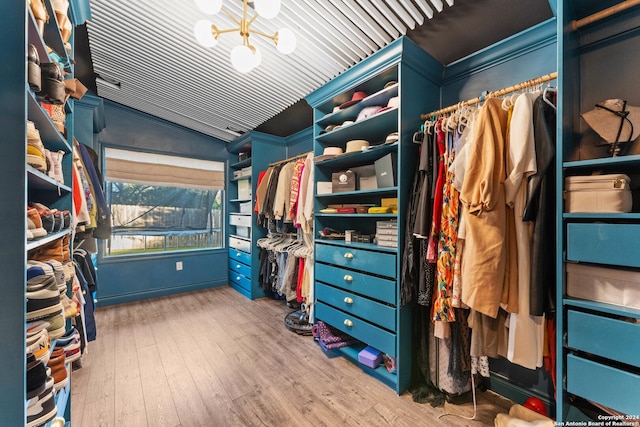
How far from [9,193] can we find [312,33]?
1846mm

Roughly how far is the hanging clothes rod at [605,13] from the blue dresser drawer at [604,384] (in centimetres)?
132

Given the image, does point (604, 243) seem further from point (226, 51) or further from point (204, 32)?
point (226, 51)

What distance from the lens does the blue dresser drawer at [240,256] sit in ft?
11.7

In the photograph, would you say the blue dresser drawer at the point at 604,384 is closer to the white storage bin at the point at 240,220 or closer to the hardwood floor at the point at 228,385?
the hardwood floor at the point at 228,385

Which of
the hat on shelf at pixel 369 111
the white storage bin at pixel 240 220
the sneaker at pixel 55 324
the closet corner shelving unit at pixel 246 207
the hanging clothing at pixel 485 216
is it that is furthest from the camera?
the white storage bin at pixel 240 220

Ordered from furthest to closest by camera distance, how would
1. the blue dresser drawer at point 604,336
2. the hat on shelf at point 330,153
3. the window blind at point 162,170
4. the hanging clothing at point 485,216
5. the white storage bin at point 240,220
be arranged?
the white storage bin at point 240,220, the window blind at point 162,170, the hat on shelf at point 330,153, the hanging clothing at point 485,216, the blue dresser drawer at point 604,336

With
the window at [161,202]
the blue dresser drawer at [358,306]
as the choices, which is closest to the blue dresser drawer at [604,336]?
the blue dresser drawer at [358,306]

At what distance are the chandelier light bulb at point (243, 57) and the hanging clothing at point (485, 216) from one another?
1.29 meters

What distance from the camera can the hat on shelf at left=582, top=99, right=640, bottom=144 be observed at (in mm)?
1058

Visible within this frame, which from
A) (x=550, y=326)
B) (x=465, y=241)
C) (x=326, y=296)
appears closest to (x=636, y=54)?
(x=465, y=241)

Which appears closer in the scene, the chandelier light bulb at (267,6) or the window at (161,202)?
the chandelier light bulb at (267,6)

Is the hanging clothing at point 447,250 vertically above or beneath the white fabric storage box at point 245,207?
beneath

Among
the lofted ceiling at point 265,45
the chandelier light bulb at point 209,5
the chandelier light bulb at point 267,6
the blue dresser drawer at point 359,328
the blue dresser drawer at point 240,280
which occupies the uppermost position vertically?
the lofted ceiling at point 265,45

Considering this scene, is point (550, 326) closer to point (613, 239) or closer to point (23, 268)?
point (613, 239)
